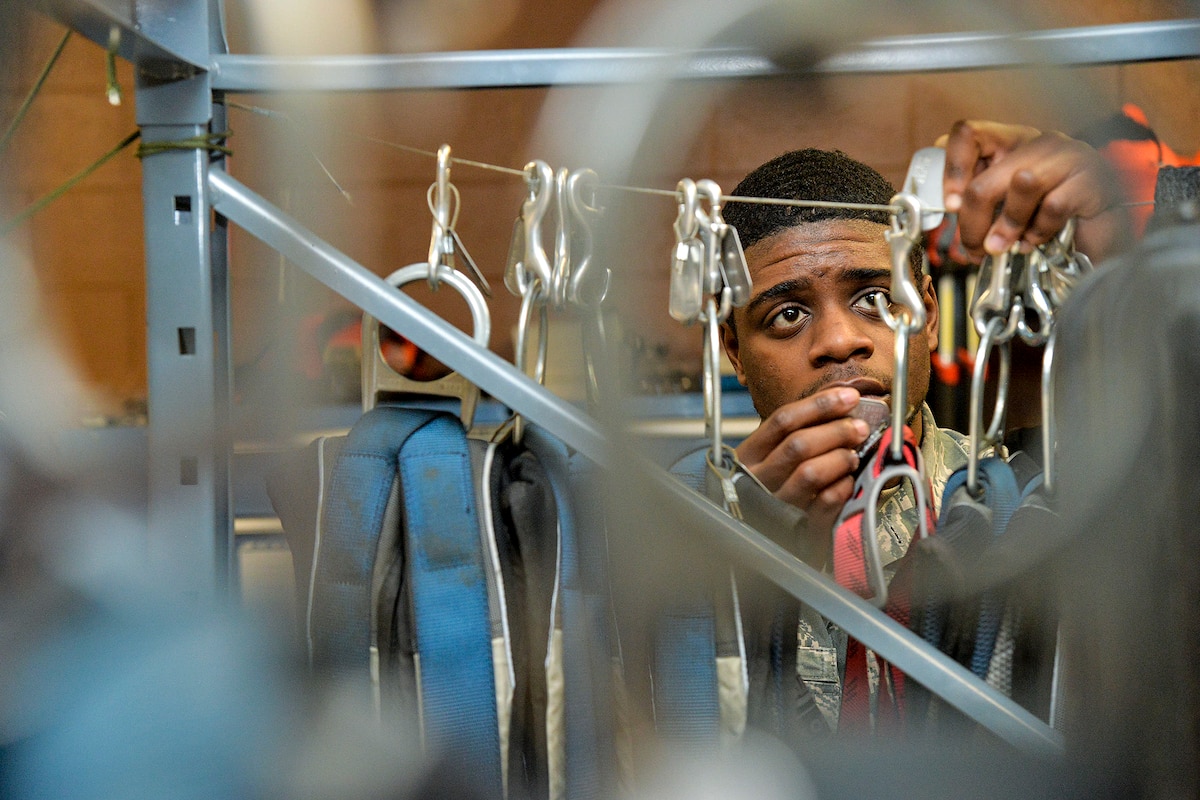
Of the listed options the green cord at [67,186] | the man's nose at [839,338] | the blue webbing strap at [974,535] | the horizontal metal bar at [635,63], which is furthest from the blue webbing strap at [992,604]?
the green cord at [67,186]

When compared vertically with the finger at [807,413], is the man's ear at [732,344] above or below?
above

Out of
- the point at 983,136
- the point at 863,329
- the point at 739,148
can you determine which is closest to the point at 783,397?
the point at 863,329

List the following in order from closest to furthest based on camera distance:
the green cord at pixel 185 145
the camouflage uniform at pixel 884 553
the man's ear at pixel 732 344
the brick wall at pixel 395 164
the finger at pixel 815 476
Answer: the green cord at pixel 185 145
the finger at pixel 815 476
the camouflage uniform at pixel 884 553
the man's ear at pixel 732 344
the brick wall at pixel 395 164

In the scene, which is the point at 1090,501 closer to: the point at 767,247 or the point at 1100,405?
the point at 1100,405

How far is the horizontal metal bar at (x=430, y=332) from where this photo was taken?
0.59 m

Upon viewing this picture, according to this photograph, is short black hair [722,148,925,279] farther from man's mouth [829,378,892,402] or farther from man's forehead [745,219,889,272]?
man's mouth [829,378,892,402]

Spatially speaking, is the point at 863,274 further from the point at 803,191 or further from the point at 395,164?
the point at 395,164

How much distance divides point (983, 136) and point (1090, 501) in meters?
0.25

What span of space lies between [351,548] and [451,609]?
0.24 feet

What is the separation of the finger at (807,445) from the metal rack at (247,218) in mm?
201

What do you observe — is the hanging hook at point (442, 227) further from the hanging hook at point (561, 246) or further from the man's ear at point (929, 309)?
the man's ear at point (929, 309)

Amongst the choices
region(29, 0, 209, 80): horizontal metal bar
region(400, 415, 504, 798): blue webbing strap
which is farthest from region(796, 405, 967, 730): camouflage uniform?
region(29, 0, 209, 80): horizontal metal bar

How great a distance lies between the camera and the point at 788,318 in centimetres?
A: 100

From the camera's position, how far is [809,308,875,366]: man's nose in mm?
943
